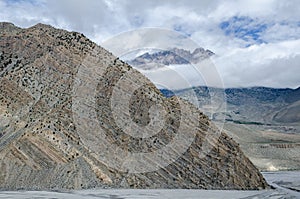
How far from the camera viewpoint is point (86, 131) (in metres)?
57.2

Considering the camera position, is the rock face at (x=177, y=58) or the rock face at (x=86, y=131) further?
the rock face at (x=177, y=58)

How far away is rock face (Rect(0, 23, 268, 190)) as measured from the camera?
51812 millimetres

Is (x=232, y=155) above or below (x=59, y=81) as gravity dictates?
below

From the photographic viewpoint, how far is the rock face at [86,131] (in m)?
51.8

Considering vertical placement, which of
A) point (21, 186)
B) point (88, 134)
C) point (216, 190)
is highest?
point (88, 134)

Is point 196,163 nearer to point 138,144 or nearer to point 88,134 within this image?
point 138,144

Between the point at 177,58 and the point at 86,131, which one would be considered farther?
the point at 177,58

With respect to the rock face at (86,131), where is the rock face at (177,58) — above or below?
above

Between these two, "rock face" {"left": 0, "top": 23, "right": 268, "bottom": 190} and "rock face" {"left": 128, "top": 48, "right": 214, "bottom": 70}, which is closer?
"rock face" {"left": 0, "top": 23, "right": 268, "bottom": 190}

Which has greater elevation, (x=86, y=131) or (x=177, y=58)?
(x=177, y=58)

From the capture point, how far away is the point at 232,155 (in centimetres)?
6284

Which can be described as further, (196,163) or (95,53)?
(95,53)

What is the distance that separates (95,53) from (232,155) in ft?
94.3

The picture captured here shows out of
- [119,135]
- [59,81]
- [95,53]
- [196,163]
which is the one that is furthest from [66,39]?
[196,163]
